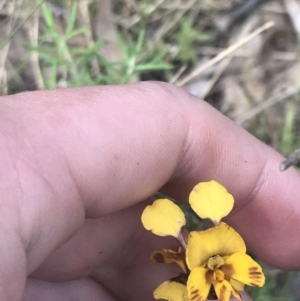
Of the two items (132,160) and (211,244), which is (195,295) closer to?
(211,244)

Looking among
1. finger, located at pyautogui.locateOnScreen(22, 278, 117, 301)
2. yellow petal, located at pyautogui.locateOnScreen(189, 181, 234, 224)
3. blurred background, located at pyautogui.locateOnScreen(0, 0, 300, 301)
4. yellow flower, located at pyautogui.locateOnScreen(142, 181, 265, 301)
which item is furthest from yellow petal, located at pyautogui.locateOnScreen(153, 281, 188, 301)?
blurred background, located at pyautogui.locateOnScreen(0, 0, 300, 301)

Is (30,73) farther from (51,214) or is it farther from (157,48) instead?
(51,214)

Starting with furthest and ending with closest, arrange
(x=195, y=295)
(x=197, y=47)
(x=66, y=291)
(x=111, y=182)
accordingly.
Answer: (x=197, y=47) < (x=66, y=291) < (x=111, y=182) < (x=195, y=295)

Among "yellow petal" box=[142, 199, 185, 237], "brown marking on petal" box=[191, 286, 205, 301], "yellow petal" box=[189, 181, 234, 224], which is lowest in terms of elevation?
"brown marking on petal" box=[191, 286, 205, 301]

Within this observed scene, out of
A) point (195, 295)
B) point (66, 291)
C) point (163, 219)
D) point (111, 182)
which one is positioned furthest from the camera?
point (66, 291)

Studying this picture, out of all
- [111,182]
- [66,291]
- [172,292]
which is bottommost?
[66,291]

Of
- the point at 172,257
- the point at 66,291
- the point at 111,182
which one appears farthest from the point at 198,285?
the point at 66,291

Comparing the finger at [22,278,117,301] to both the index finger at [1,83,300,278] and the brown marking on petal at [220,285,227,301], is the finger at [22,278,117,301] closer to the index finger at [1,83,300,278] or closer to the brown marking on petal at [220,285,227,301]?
the index finger at [1,83,300,278]
